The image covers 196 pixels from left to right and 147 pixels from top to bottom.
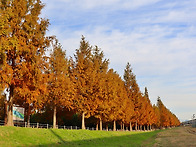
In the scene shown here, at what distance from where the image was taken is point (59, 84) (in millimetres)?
37219

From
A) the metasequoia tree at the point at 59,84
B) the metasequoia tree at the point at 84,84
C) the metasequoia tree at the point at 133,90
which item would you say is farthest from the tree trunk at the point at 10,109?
the metasequoia tree at the point at 133,90

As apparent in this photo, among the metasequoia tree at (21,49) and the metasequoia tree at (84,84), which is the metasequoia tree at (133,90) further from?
the metasequoia tree at (21,49)

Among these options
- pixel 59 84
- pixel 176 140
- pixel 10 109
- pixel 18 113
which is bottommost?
pixel 176 140

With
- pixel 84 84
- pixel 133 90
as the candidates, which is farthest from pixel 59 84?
pixel 133 90

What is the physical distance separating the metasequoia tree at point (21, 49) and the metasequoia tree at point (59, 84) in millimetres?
11736

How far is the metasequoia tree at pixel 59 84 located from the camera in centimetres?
3675

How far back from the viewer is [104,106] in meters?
42.8

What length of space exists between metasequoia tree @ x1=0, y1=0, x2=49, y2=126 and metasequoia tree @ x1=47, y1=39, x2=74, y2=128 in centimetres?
1174

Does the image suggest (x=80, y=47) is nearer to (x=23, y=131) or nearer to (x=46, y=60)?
(x=46, y=60)

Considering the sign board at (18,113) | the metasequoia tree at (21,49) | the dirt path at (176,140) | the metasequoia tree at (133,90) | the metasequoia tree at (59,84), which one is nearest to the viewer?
the metasequoia tree at (21,49)

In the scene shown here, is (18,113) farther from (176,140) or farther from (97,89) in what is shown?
(176,140)

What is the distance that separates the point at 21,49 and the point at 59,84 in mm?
15130

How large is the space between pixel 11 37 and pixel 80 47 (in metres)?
21.7

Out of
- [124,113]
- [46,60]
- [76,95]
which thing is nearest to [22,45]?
[46,60]
